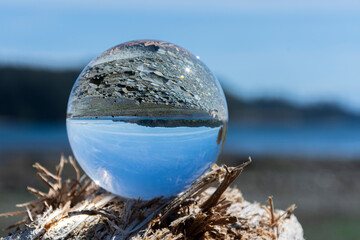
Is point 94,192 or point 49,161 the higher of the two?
point 94,192

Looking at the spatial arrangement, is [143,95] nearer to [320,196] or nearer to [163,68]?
[163,68]

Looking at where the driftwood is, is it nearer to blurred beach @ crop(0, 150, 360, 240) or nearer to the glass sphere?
the glass sphere

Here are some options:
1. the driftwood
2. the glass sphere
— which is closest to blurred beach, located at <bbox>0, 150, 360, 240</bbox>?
the driftwood

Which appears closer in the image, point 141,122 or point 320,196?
point 141,122

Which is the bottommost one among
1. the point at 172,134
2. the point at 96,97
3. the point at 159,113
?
the point at 172,134

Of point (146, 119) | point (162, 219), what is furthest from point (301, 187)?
point (146, 119)

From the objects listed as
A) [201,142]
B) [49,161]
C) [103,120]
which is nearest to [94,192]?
[103,120]

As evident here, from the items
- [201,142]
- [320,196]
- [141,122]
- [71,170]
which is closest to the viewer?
[141,122]
